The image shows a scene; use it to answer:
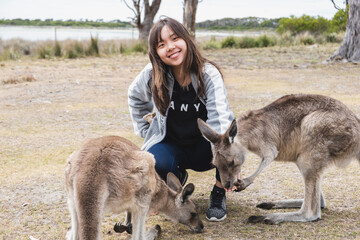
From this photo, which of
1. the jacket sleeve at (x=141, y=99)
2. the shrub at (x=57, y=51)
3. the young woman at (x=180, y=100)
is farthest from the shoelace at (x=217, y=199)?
the shrub at (x=57, y=51)

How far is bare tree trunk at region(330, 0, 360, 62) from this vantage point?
34.8ft

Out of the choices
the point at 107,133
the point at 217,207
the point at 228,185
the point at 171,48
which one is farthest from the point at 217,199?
the point at 107,133

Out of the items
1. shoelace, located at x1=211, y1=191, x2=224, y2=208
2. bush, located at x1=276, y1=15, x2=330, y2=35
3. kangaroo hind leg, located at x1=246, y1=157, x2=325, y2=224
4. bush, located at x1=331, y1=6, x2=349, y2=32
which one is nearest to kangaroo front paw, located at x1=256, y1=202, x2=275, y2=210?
kangaroo hind leg, located at x1=246, y1=157, x2=325, y2=224

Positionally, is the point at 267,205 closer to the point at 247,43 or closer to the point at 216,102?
the point at 216,102

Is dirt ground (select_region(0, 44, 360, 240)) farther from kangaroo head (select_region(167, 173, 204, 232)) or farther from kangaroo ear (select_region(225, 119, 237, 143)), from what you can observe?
kangaroo ear (select_region(225, 119, 237, 143))

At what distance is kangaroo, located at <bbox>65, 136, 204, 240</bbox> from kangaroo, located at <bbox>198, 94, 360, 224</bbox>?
1.27 ft

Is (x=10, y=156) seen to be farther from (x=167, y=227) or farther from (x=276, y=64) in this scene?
(x=276, y=64)

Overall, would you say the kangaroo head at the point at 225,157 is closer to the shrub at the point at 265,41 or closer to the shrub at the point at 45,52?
the shrub at the point at 45,52

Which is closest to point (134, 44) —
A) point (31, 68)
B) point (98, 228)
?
point (31, 68)

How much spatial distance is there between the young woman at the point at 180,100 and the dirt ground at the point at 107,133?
1.20 feet

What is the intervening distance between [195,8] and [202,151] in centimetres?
1372

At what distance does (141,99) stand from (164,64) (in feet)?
1.28

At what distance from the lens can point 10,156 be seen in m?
4.40

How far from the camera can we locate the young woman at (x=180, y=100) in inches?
125
